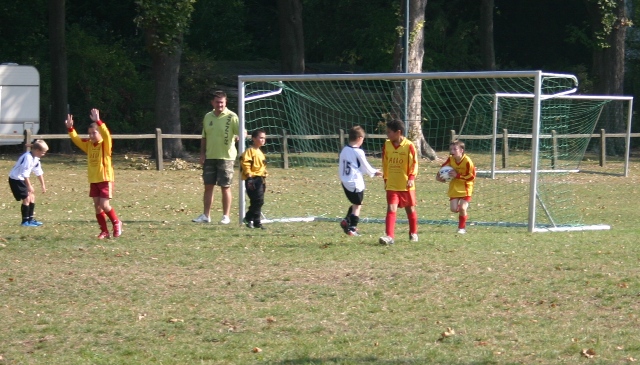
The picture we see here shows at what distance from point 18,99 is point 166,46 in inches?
243

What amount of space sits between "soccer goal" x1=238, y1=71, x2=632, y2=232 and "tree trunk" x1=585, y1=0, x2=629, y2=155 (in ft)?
2.25

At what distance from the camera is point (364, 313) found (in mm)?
8133

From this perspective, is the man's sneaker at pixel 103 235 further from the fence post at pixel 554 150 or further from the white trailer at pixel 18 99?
the white trailer at pixel 18 99

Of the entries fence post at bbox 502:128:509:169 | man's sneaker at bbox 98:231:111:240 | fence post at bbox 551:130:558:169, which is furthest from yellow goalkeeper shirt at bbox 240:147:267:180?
fence post at bbox 502:128:509:169

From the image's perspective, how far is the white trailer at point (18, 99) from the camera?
30.4m

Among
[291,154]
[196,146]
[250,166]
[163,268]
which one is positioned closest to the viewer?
[163,268]

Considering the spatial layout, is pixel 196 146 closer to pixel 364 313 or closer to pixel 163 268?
pixel 163 268

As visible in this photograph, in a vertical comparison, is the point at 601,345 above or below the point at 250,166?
below

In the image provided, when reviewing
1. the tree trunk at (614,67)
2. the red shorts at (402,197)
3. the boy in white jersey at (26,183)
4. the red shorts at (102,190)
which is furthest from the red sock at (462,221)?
the tree trunk at (614,67)

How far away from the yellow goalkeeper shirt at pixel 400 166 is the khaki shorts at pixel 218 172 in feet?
9.29

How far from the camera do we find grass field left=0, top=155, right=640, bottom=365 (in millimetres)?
7062

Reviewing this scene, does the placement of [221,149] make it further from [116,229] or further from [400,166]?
[400,166]

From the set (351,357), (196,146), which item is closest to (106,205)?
(351,357)

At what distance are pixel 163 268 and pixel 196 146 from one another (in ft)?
77.5
